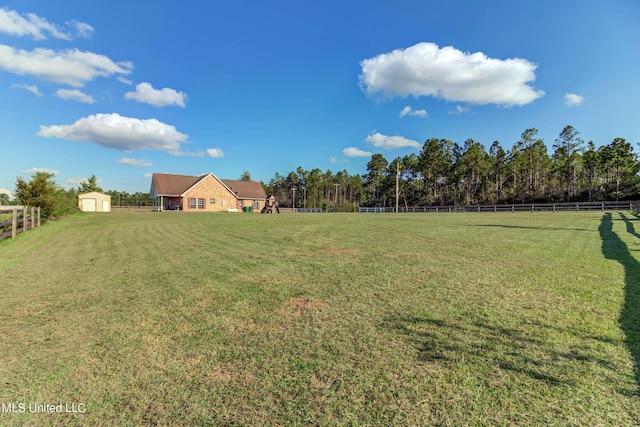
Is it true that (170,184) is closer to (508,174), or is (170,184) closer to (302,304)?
(302,304)

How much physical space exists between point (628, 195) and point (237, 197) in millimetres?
60184

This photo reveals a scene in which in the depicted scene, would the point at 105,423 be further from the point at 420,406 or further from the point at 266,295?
the point at 266,295

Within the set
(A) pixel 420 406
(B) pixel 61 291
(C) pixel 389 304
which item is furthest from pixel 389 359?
(B) pixel 61 291

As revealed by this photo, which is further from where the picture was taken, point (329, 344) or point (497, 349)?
point (329, 344)

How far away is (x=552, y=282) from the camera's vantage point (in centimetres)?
515

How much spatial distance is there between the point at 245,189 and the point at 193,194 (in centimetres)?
1092

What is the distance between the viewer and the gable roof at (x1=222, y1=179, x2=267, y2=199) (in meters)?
54.6

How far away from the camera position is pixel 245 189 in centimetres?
5597

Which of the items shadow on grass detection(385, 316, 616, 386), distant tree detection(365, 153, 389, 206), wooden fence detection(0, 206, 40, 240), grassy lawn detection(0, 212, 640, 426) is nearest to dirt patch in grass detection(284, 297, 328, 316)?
grassy lawn detection(0, 212, 640, 426)

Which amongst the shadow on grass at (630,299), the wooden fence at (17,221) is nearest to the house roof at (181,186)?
the wooden fence at (17,221)

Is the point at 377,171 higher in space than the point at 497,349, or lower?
higher

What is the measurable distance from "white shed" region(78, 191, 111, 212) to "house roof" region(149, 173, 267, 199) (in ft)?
22.2

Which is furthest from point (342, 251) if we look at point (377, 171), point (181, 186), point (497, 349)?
point (377, 171)

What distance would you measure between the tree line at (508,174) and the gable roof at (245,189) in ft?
47.3
